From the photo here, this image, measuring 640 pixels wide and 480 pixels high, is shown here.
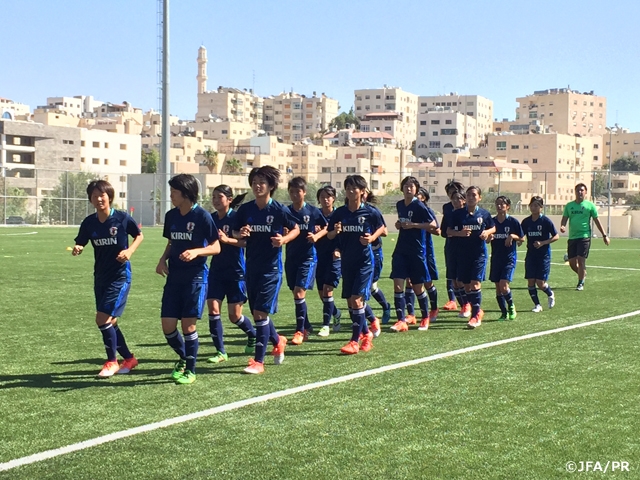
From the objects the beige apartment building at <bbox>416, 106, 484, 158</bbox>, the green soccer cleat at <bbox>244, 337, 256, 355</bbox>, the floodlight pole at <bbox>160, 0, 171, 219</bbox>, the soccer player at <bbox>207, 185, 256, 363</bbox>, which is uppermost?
the beige apartment building at <bbox>416, 106, 484, 158</bbox>

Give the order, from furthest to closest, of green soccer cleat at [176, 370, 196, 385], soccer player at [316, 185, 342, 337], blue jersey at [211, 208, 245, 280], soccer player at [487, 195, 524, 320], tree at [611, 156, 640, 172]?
tree at [611, 156, 640, 172], soccer player at [487, 195, 524, 320], soccer player at [316, 185, 342, 337], blue jersey at [211, 208, 245, 280], green soccer cleat at [176, 370, 196, 385]

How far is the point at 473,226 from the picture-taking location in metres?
11.1

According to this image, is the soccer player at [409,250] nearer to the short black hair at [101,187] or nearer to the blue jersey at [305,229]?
the blue jersey at [305,229]

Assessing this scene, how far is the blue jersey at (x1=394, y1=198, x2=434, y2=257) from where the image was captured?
34.6ft

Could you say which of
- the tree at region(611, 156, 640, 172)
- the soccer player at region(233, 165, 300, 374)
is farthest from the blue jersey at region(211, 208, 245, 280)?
the tree at region(611, 156, 640, 172)

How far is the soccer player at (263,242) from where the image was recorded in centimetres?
787

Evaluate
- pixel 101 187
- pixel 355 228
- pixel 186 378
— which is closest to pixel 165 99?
pixel 355 228

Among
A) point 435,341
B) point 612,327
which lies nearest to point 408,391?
point 435,341

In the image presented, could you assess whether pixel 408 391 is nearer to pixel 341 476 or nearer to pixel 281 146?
pixel 341 476

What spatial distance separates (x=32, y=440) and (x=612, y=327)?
7724 millimetres

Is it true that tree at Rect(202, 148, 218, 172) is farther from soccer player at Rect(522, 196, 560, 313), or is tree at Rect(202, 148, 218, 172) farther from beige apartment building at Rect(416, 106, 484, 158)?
soccer player at Rect(522, 196, 560, 313)

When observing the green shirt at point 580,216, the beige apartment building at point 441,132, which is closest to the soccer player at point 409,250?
the green shirt at point 580,216

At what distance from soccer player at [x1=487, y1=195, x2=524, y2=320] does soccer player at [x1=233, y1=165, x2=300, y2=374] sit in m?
4.82

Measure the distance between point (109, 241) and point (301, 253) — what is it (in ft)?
9.04
